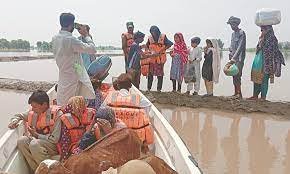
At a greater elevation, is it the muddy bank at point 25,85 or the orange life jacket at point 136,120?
the orange life jacket at point 136,120

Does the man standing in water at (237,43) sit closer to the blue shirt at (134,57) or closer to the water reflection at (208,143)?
the water reflection at (208,143)

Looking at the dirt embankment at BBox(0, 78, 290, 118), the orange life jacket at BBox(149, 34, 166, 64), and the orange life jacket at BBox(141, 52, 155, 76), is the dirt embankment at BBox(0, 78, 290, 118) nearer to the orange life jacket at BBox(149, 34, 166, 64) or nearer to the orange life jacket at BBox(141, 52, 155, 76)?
the orange life jacket at BBox(141, 52, 155, 76)

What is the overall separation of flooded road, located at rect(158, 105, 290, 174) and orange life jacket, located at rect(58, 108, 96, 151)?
6.36 feet

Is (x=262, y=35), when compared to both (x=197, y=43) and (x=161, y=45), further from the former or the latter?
(x=161, y=45)

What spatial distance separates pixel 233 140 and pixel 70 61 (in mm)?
2942

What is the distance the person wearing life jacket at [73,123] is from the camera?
335 cm

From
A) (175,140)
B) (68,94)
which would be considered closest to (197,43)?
(68,94)

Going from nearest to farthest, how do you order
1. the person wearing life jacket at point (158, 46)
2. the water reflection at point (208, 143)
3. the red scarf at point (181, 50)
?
the water reflection at point (208, 143), the person wearing life jacket at point (158, 46), the red scarf at point (181, 50)

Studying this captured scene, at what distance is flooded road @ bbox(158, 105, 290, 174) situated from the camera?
16.7 feet

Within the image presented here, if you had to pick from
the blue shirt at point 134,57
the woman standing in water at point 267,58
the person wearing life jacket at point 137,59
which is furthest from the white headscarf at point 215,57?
the blue shirt at point 134,57

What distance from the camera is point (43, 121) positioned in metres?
3.67

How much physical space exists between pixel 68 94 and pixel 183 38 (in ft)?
17.3

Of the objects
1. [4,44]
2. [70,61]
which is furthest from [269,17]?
[4,44]

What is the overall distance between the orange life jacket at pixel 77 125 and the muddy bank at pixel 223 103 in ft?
18.4
